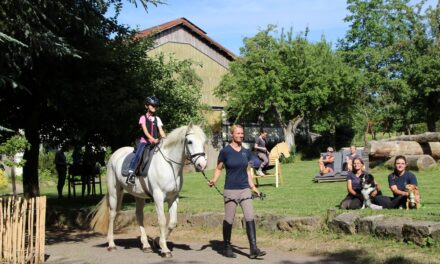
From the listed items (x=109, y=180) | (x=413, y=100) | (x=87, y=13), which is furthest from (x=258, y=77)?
(x=109, y=180)

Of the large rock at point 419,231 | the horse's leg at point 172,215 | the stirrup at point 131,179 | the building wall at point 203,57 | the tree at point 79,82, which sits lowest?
the large rock at point 419,231

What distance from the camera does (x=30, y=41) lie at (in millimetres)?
10469

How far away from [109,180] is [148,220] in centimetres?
230

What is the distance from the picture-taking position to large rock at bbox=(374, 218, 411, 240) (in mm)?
8398

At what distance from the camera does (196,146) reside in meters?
8.95

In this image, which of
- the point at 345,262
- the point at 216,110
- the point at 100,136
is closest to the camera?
the point at 345,262

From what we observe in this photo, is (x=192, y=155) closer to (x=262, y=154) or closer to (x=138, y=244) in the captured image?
(x=138, y=244)

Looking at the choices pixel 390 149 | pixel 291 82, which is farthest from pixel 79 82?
pixel 291 82

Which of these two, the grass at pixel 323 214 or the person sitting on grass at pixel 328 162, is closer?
the grass at pixel 323 214

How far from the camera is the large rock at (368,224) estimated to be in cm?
885

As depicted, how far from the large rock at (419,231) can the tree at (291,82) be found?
26.5 m

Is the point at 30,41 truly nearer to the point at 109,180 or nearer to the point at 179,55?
the point at 109,180

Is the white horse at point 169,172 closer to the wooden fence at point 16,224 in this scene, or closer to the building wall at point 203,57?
the wooden fence at point 16,224

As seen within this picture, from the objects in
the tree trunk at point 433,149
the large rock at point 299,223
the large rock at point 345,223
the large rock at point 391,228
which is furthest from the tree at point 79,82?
the tree trunk at point 433,149
